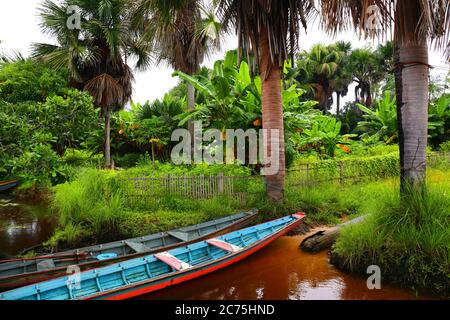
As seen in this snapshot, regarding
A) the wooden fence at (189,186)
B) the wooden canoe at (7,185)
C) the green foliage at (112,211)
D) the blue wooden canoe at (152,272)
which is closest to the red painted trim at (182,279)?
the blue wooden canoe at (152,272)

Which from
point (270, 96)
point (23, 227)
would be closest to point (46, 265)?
point (23, 227)

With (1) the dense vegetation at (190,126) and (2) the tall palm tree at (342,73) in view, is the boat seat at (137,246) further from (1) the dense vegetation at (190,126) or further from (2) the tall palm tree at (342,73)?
(2) the tall palm tree at (342,73)

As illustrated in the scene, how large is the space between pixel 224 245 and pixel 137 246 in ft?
5.80

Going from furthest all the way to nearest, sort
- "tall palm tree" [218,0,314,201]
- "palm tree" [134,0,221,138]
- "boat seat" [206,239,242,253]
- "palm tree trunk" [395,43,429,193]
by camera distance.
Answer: "tall palm tree" [218,0,314,201] < "palm tree" [134,0,221,138] < "boat seat" [206,239,242,253] < "palm tree trunk" [395,43,429,193]

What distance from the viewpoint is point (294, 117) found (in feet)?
36.6

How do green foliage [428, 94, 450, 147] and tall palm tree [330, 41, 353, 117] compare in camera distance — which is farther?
tall palm tree [330, 41, 353, 117]

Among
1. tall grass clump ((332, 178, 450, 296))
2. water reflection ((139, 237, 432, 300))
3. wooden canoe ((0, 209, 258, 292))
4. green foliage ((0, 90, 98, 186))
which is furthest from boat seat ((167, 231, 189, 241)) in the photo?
tall grass clump ((332, 178, 450, 296))

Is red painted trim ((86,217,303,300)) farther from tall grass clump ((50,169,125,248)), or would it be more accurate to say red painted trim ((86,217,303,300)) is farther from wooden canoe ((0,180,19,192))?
wooden canoe ((0,180,19,192))

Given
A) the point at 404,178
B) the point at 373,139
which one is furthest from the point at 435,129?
the point at 404,178

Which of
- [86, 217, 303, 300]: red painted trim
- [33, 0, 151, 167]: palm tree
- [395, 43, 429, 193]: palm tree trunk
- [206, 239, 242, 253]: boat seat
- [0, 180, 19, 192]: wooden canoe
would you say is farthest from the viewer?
[0, 180, 19, 192]: wooden canoe

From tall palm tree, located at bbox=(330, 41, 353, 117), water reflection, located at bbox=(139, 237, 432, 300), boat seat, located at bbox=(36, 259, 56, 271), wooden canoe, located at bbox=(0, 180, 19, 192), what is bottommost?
water reflection, located at bbox=(139, 237, 432, 300)

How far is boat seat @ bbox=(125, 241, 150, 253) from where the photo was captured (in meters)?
6.84

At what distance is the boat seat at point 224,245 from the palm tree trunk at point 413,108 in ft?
10.6

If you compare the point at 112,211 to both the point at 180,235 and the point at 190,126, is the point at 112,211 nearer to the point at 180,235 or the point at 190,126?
the point at 180,235
